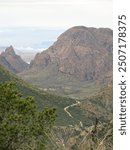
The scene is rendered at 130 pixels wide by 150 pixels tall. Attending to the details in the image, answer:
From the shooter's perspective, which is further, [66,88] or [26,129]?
[66,88]

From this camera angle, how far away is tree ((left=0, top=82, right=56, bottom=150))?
57.7 feet

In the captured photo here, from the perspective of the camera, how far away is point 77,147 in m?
4.08

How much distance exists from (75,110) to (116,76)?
84.0m

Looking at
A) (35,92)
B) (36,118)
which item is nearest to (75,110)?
(35,92)

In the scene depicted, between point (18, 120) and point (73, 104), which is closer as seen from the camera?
point (18, 120)

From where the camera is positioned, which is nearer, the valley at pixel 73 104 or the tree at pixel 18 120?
the valley at pixel 73 104

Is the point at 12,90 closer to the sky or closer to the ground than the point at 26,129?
closer to the sky

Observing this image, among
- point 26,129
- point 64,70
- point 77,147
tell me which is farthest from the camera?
point 64,70

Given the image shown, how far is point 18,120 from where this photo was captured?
57.5 feet

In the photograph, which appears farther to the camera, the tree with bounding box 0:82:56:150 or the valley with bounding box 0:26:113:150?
the tree with bounding box 0:82:56:150

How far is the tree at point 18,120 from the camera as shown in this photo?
17.6m

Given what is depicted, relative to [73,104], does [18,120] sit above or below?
above

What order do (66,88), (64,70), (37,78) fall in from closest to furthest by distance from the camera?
(66,88)
(37,78)
(64,70)

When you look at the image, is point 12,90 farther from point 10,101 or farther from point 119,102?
point 119,102
